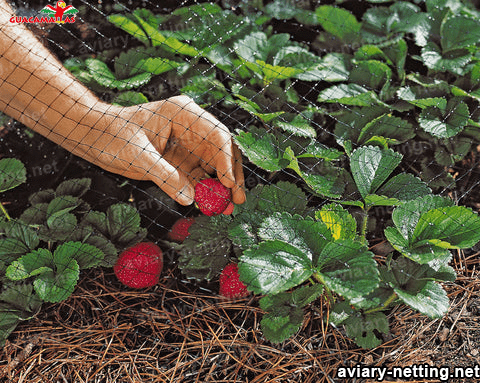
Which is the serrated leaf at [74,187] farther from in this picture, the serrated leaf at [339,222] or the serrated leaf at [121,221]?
the serrated leaf at [339,222]

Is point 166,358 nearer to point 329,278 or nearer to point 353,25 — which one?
point 329,278

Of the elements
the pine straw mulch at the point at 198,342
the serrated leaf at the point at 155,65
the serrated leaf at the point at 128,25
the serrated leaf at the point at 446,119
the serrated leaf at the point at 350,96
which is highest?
the serrated leaf at the point at 128,25

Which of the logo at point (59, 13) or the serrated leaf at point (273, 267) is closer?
the serrated leaf at point (273, 267)

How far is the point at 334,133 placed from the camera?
1.62 meters

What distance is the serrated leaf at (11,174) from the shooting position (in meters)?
1.55

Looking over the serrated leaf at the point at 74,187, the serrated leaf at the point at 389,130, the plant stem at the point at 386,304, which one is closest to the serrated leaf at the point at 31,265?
the serrated leaf at the point at 74,187

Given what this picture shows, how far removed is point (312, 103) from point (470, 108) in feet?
1.66

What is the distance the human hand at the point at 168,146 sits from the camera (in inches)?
52.8

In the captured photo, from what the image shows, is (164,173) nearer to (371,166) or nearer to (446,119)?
(371,166)

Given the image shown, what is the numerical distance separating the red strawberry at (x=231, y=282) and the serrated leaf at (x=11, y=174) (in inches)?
27.5

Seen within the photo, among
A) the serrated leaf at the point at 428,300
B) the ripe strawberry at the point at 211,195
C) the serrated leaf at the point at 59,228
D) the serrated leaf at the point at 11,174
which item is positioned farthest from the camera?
the serrated leaf at the point at 11,174

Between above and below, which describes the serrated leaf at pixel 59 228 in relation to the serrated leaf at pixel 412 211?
below

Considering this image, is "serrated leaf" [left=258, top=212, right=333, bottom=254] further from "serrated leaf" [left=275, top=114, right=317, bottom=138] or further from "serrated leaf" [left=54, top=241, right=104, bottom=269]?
"serrated leaf" [left=54, top=241, right=104, bottom=269]

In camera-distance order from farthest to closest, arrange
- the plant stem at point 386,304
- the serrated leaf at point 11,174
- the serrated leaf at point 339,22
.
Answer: the serrated leaf at point 339,22
the serrated leaf at point 11,174
the plant stem at point 386,304
